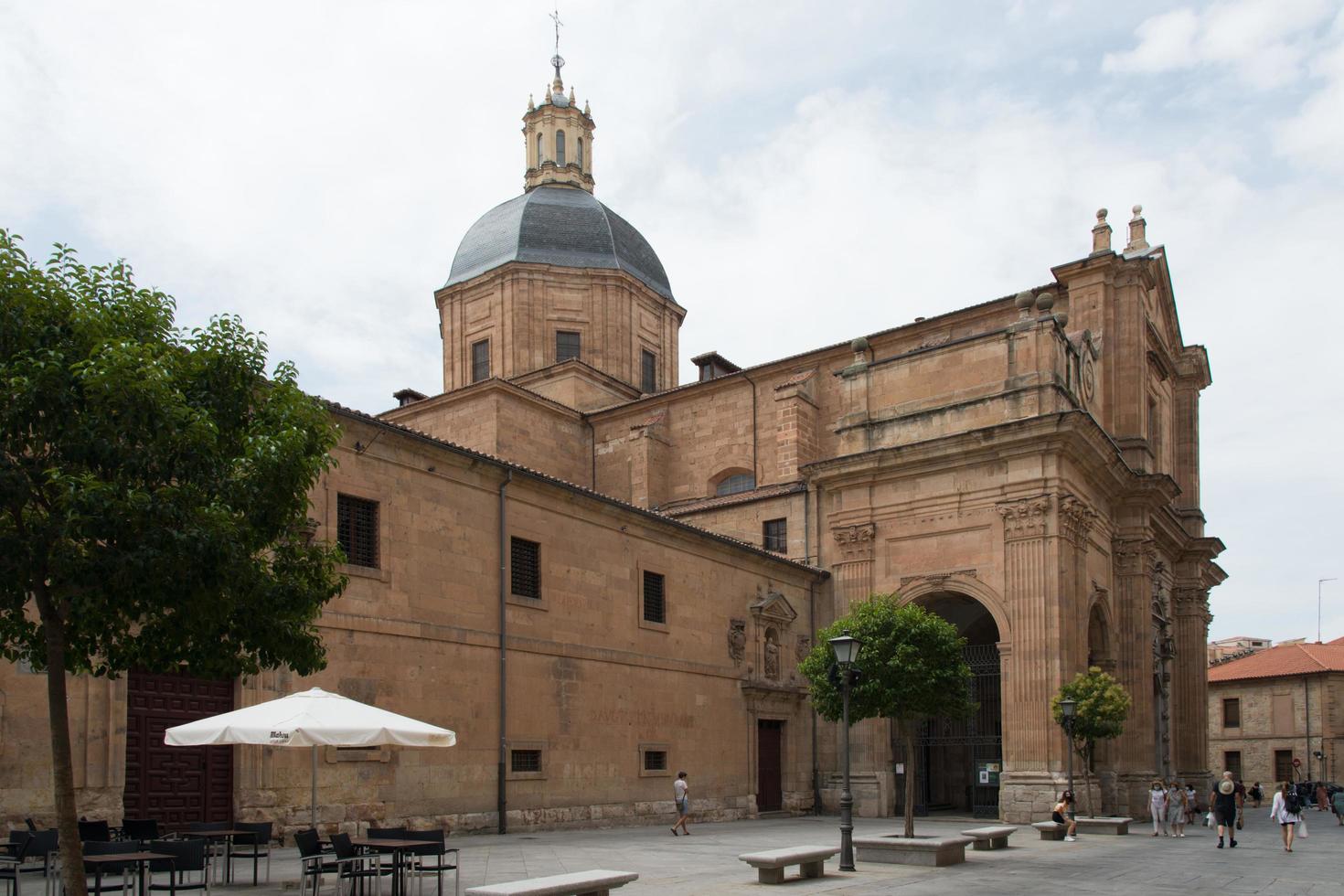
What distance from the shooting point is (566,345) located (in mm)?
40781

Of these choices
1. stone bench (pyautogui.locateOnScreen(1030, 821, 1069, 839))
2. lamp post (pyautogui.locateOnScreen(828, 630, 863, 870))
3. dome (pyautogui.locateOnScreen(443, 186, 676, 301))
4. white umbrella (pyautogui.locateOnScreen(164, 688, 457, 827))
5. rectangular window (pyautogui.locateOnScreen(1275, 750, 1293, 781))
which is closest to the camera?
white umbrella (pyautogui.locateOnScreen(164, 688, 457, 827))

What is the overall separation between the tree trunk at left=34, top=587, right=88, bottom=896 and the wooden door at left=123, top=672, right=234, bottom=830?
722 cm

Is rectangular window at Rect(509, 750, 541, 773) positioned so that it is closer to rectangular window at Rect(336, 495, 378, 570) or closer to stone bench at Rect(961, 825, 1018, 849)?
rectangular window at Rect(336, 495, 378, 570)

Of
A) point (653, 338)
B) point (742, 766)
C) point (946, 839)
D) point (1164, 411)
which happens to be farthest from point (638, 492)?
point (946, 839)

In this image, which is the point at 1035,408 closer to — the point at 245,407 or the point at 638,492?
the point at 638,492

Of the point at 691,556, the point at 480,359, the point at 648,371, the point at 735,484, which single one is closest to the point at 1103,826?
the point at 691,556

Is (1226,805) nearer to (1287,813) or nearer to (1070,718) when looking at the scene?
(1287,813)

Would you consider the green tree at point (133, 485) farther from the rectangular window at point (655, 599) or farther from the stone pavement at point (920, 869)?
the rectangular window at point (655, 599)

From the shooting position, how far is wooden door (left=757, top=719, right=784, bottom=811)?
27.8 metres

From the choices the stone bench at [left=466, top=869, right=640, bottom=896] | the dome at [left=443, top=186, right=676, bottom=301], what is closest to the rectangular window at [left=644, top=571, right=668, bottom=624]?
the stone bench at [left=466, top=869, right=640, bottom=896]

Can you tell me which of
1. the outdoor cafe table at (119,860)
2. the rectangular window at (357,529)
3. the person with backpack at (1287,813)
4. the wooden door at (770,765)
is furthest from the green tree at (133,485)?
the wooden door at (770,765)

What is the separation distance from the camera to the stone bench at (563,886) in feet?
Result: 31.7

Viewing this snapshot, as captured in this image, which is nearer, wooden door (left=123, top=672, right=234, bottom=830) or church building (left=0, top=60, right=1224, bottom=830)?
wooden door (left=123, top=672, right=234, bottom=830)

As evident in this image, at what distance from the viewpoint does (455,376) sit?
42.3m
